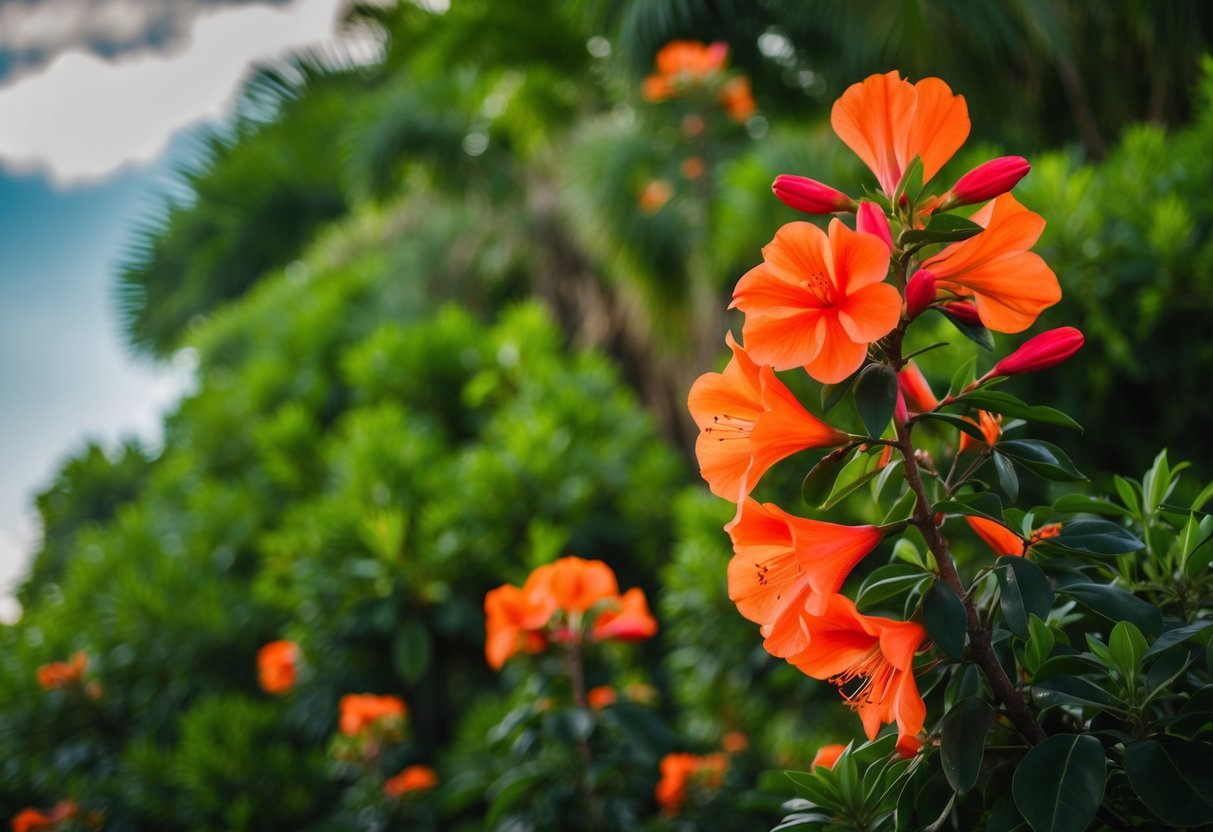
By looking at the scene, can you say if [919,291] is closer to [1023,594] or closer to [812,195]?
[812,195]

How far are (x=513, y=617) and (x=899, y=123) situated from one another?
107 centimetres

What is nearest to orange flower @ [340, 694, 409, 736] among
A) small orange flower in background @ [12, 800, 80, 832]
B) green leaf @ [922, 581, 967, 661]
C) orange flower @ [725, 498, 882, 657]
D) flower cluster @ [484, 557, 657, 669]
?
flower cluster @ [484, 557, 657, 669]

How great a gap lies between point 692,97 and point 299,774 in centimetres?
266

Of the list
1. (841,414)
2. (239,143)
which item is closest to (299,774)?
(841,414)

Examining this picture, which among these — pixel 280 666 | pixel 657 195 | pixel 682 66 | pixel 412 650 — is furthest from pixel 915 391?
pixel 657 195

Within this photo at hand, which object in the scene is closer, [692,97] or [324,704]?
[324,704]

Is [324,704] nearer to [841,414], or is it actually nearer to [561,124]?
[841,414]

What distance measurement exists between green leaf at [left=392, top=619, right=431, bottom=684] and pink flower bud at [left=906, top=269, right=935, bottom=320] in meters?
1.95

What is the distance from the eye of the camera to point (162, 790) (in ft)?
8.55

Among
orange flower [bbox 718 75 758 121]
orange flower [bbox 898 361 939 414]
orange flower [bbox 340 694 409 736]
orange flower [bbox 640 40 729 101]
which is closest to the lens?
orange flower [bbox 898 361 939 414]

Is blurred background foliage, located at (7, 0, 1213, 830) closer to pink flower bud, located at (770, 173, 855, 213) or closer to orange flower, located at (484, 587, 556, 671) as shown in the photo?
orange flower, located at (484, 587, 556, 671)

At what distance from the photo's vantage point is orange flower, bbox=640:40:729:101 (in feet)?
10.5

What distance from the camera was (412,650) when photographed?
242 cm

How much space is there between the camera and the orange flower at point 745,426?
2.44ft
